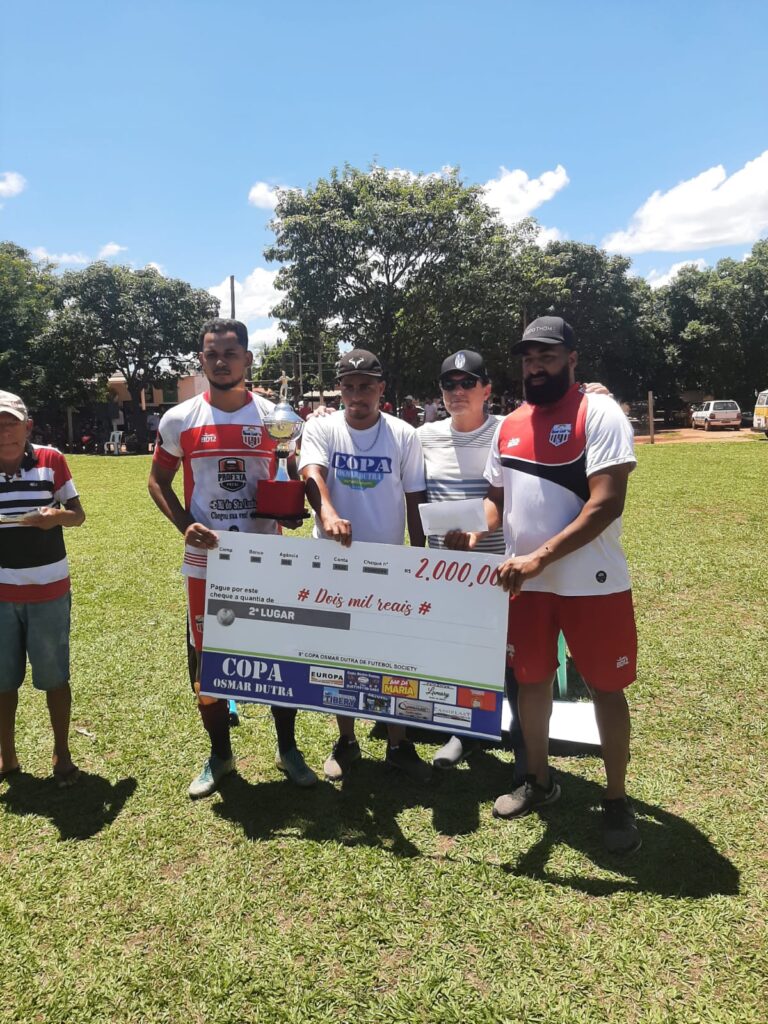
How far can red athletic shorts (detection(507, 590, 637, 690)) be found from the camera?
2816 millimetres

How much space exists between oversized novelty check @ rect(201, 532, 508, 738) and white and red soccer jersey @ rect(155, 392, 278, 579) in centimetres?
23

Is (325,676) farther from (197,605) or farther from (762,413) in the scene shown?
(762,413)

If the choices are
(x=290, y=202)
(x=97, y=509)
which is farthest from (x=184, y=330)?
(x=97, y=509)

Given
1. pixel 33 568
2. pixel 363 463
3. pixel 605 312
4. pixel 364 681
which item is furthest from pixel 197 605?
pixel 605 312

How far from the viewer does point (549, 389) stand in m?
2.88

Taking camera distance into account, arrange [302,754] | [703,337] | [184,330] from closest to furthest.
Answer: [302,754] → [184,330] → [703,337]

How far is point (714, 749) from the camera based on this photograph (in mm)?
3740

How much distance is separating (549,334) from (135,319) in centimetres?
3596

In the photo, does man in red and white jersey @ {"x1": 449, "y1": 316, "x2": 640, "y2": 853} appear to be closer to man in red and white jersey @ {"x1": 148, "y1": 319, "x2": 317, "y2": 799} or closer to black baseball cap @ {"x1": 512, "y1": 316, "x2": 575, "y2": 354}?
black baseball cap @ {"x1": 512, "y1": 316, "x2": 575, "y2": 354}

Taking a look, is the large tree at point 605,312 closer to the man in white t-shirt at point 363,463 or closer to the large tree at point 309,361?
the large tree at point 309,361

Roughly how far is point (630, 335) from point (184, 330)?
26.4 metres

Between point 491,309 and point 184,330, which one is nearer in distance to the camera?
point 491,309

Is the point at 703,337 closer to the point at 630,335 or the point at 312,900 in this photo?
the point at 630,335

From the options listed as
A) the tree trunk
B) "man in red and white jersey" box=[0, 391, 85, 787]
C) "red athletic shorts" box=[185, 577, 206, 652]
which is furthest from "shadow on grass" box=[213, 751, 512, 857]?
the tree trunk
